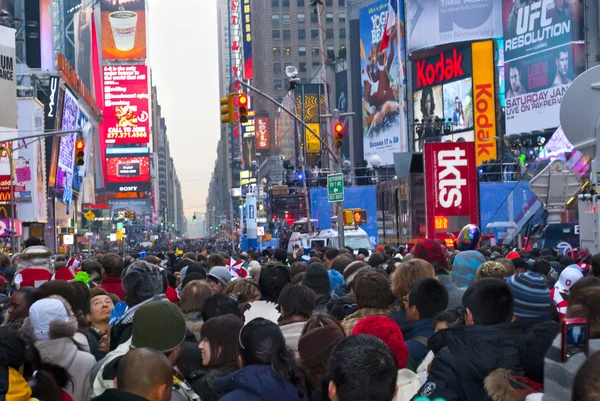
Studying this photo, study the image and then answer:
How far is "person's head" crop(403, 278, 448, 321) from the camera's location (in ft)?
25.5

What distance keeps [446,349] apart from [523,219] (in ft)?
139

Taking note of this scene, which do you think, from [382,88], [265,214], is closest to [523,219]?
[382,88]

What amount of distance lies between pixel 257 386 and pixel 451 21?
69804 millimetres

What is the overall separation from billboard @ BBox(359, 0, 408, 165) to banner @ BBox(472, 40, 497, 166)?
8482 millimetres

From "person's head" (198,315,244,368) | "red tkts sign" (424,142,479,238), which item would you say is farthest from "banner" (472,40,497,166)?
"person's head" (198,315,244,368)

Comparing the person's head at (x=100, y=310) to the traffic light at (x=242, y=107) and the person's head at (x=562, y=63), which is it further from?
the person's head at (x=562, y=63)

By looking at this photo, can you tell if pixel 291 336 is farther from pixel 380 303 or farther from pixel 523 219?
pixel 523 219

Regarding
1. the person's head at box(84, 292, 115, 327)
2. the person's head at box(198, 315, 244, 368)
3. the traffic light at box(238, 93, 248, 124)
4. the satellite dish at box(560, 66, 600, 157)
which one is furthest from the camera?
the traffic light at box(238, 93, 248, 124)

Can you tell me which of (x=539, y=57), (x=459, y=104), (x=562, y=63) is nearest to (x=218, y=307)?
(x=562, y=63)

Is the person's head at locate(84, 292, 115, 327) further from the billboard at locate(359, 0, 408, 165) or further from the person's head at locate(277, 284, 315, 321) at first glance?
the billboard at locate(359, 0, 408, 165)

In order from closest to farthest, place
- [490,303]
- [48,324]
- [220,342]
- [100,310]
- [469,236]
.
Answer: [490,303], [220,342], [48,324], [100,310], [469,236]

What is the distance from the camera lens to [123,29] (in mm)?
198500

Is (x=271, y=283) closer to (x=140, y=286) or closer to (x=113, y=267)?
(x=140, y=286)

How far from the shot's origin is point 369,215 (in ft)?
201
